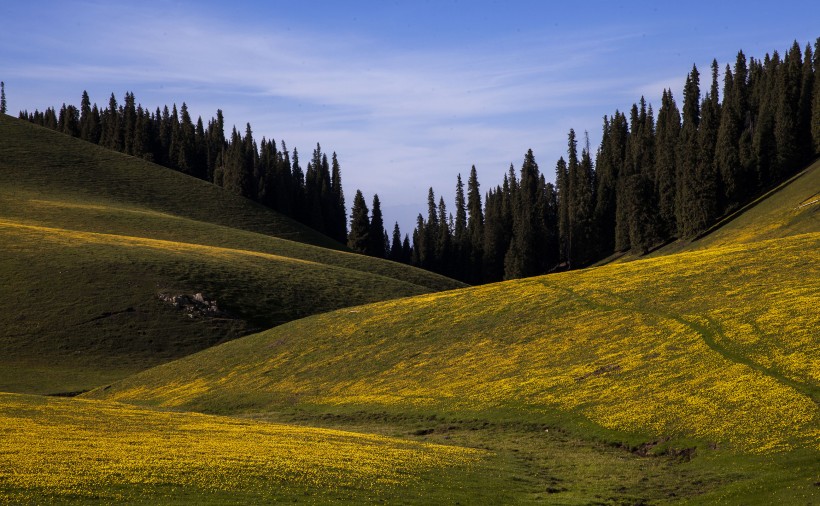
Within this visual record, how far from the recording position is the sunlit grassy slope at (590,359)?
1727 inches

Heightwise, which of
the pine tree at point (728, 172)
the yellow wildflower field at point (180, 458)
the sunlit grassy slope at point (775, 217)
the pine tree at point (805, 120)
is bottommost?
the yellow wildflower field at point (180, 458)

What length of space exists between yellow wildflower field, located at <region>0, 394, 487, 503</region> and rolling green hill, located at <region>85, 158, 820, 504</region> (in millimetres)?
5736

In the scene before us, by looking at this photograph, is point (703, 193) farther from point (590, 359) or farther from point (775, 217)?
point (590, 359)

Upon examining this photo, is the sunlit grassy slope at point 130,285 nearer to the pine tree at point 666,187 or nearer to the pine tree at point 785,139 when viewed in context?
the pine tree at point 666,187

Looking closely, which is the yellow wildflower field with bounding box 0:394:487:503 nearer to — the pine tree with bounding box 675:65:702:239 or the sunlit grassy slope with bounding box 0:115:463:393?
the sunlit grassy slope with bounding box 0:115:463:393

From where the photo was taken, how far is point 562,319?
68062 mm

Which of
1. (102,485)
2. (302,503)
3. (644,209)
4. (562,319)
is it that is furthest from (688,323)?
(644,209)

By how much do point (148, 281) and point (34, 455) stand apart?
84.2 meters

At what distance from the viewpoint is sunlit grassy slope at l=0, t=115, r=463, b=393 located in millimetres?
95188

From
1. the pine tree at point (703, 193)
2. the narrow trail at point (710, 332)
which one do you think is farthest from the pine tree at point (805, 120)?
the narrow trail at point (710, 332)

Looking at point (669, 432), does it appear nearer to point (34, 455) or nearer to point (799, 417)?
point (799, 417)

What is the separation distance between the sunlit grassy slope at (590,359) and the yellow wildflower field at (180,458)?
11229mm

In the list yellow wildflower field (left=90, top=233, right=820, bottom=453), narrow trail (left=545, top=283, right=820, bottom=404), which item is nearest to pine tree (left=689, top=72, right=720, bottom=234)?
yellow wildflower field (left=90, top=233, right=820, bottom=453)

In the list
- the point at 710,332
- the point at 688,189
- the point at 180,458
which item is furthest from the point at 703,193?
the point at 180,458
